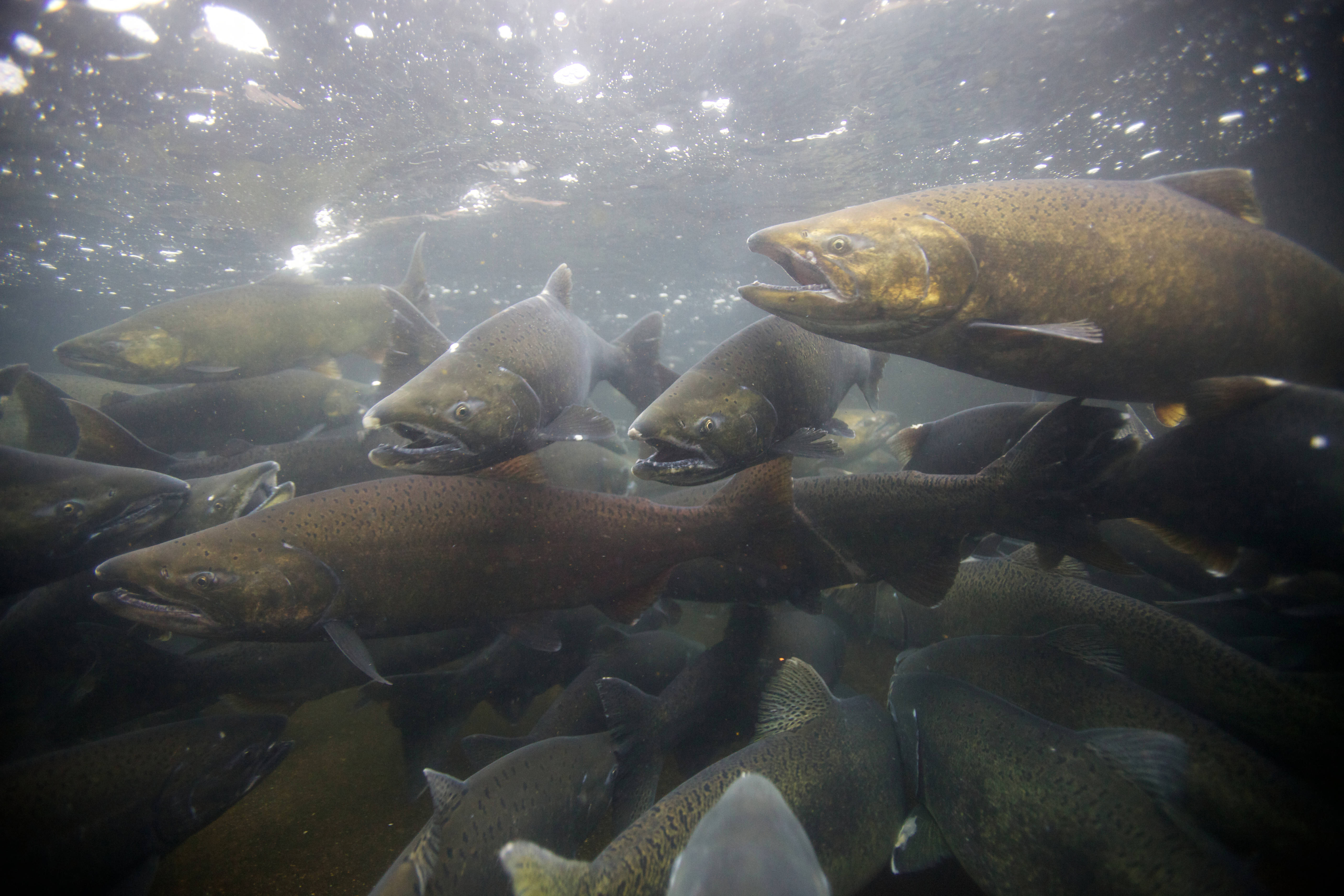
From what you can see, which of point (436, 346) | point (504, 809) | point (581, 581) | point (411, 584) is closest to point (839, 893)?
point (504, 809)

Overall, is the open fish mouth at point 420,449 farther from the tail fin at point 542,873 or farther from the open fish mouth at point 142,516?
the open fish mouth at point 142,516

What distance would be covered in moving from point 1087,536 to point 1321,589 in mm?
1074

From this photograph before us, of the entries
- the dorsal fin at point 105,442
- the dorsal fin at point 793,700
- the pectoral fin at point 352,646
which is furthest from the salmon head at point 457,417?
the dorsal fin at point 105,442

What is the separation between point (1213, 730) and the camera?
2.54m

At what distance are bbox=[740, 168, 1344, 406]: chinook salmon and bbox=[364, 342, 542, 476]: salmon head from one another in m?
1.54

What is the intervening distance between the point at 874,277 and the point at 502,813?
3.27m

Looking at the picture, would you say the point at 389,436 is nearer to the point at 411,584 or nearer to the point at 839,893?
the point at 411,584

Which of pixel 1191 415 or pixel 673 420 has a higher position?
pixel 673 420

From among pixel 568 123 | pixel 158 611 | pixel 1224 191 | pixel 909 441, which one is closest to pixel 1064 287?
pixel 1224 191

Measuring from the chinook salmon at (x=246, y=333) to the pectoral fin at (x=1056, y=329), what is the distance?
197 inches

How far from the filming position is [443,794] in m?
2.32

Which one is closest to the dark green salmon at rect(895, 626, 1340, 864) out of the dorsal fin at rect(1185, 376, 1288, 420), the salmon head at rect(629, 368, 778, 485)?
the dorsal fin at rect(1185, 376, 1288, 420)

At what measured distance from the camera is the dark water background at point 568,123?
27.5 ft

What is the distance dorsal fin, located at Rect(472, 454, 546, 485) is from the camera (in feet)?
9.90
